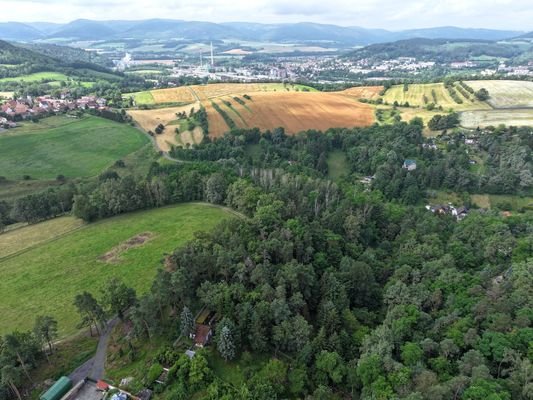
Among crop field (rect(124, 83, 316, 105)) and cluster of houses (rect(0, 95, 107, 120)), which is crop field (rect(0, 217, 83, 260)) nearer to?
cluster of houses (rect(0, 95, 107, 120))

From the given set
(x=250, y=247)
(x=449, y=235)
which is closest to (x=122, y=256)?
(x=250, y=247)

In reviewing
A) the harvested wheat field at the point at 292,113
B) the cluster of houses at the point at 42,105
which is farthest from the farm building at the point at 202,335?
the cluster of houses at the point at 42,105

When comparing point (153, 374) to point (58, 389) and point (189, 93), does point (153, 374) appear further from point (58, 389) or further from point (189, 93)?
point (189, 93)

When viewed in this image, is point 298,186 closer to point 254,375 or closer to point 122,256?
point 122,256

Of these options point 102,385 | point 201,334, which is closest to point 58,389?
point 102,385

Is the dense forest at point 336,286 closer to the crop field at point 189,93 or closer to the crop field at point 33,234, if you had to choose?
the crop field at point 33,234

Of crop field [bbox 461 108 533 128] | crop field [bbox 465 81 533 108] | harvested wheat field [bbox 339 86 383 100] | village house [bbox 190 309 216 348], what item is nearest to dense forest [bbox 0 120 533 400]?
village house [bbox 190 309 216 348]
